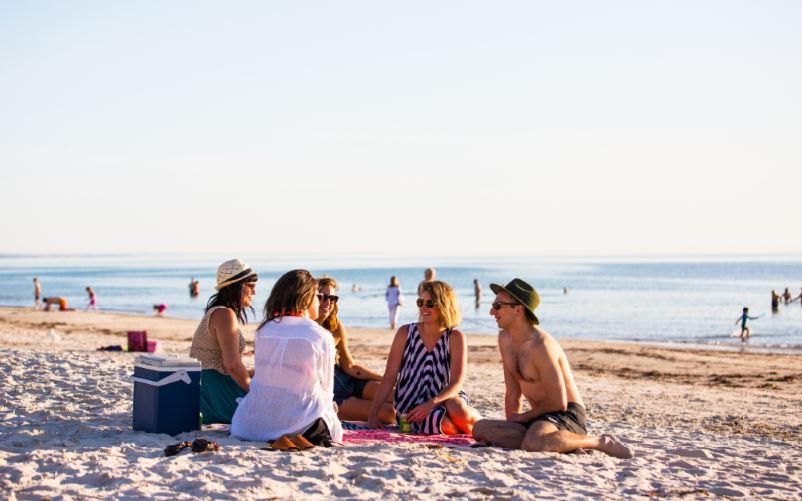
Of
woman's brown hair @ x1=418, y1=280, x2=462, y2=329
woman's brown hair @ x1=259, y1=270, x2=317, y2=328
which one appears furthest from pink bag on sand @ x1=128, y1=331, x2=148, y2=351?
woman's brown hair @ x1=259, y1=270, x2=317, y2=328

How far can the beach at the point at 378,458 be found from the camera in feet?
15.6

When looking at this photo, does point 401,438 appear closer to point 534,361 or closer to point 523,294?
point 534,361

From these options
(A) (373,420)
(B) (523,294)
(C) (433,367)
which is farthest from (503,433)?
(A) (373,420)

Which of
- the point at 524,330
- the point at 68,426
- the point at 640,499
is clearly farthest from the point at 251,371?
the point at 640,499

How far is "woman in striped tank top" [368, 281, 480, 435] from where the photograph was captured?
6469mm

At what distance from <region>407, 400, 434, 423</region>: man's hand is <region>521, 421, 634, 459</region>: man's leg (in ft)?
2.77

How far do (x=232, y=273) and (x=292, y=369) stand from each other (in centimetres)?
104

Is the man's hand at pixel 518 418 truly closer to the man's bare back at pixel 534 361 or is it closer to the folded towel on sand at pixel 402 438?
the man's bare back at pixel 534 361

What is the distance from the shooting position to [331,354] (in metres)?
5.68

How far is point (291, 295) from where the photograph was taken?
5.68 m

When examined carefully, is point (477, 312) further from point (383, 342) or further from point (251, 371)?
point (251, 371)

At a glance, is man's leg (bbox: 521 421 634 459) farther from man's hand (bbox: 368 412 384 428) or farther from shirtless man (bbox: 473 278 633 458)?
man's hand (bbox: 368 412 384 428)

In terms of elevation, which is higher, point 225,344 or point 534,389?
point 225,344

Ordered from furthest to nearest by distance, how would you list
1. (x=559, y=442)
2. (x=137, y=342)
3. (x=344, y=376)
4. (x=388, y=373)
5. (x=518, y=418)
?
(x=137, y=342) → (x=344, y=376) → (x=388, y=373) → (x=518, y=418) → (x=559, y=442)
